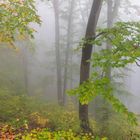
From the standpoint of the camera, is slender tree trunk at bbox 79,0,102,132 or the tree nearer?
the tree

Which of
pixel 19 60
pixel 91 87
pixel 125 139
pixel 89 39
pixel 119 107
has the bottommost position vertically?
pixel 125 139

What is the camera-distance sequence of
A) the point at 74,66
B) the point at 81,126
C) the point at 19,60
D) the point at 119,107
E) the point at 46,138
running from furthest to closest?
the point at 19,60 → the point at 74,66 → the point at 81,126 → the point at 46,138 → the point at 119,107

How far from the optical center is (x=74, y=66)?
2438 cm

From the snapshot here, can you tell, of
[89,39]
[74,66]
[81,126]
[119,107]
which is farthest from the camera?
[74,66]

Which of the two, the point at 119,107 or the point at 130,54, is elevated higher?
the point at 130,54

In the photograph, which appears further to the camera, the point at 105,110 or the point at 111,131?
the point at 105,110

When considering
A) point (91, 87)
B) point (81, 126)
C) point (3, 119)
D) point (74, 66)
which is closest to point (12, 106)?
point (3, 119)

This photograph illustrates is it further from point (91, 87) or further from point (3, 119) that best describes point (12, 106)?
point (91, 87)

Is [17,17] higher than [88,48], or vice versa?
[17,17]

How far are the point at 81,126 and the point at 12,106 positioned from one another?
312cm

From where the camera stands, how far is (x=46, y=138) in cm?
755

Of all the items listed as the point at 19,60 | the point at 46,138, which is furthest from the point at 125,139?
the point at 19,60

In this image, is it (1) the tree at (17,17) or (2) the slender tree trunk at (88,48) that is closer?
(1) the tree at (17,17)

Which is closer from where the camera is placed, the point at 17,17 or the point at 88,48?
the point at 17,17
